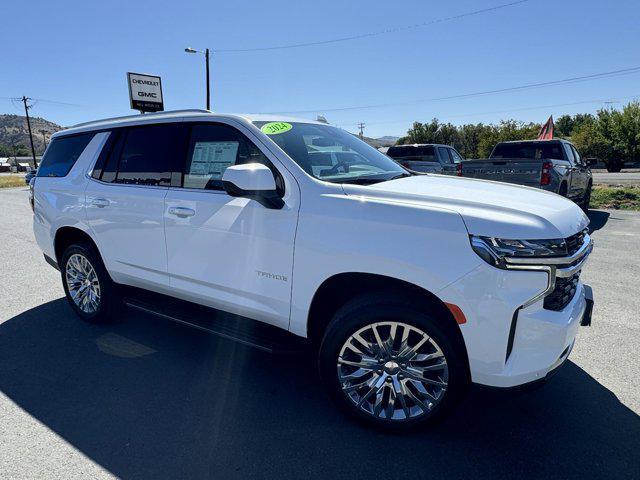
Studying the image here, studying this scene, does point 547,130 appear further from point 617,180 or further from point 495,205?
point 495,205

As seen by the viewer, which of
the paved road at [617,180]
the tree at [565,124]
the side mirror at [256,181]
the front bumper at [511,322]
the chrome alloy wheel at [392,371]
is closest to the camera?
the front bumper at [511,322]

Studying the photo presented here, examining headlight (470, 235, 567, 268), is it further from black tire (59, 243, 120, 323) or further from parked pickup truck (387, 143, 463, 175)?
parked pickup truck (387, 143, 463, 175)

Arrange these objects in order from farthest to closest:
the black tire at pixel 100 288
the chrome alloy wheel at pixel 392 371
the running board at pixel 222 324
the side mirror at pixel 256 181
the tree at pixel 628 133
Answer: the tree at pixel 628 133
the black tire at pixel 100 288
the running board at pixel 222 324
the side mirror at pixel 256 181
the chrome alloy wheel at pixel 392 371

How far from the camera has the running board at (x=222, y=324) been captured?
286 centimetres

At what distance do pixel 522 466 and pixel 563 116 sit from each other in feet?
339

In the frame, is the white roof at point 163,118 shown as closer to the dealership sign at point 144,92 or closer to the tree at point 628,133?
the dealership sign at point 144,92

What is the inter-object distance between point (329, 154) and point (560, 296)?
179cm

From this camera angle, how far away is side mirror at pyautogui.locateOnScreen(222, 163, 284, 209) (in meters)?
2.61

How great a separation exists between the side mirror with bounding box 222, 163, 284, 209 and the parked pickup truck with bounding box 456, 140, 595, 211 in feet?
24.8

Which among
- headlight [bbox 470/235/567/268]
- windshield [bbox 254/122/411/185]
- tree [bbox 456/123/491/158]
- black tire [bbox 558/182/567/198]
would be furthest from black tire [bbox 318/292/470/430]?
tree [bbox 456/123/491/158]

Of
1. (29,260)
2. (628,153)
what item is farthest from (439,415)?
(628,153)

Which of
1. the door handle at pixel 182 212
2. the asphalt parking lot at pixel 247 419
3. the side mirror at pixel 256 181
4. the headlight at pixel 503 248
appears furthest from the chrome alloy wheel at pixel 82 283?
the headlight at pixel 503 248

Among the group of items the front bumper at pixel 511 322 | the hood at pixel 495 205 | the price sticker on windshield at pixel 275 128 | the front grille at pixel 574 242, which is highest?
the price sticker on windshield at pixel 275 128

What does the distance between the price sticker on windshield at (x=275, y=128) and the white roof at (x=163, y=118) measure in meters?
0.08
